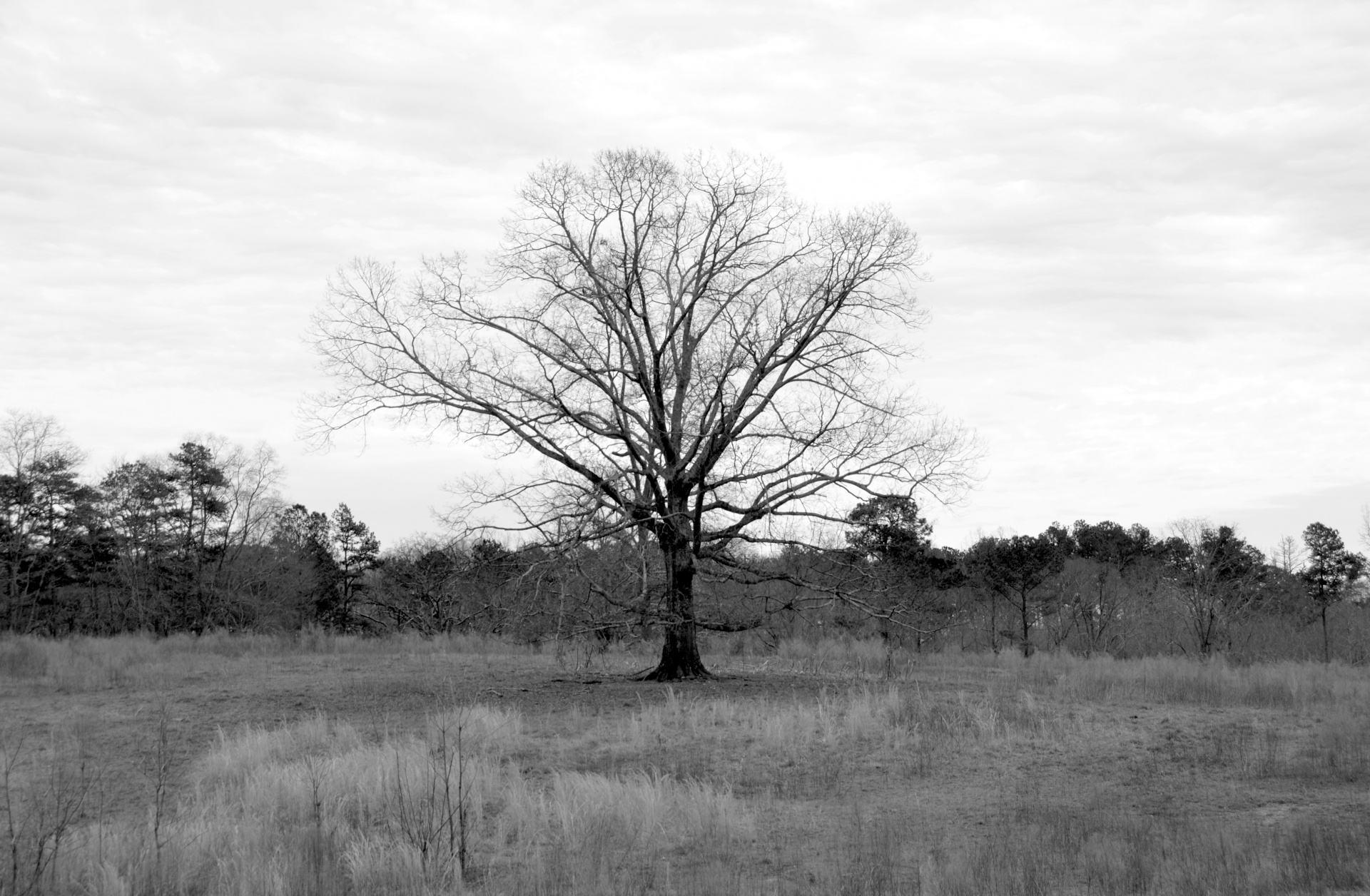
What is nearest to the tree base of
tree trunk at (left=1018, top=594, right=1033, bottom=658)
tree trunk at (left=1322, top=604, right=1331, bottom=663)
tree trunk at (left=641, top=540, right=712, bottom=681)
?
tree trunk at (left=641, top=540, right=712, bottom=681)

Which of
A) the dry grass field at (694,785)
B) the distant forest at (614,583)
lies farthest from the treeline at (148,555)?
the dry grass field at (694,785)

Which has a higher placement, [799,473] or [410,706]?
[799,473]

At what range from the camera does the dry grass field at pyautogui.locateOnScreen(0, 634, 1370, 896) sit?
8516 mm

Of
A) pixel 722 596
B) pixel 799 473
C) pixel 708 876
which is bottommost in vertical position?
pixel 708 876

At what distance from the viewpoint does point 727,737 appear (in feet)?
49.0

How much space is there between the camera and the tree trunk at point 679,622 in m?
20.9

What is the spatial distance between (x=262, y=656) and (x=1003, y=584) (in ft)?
81.5

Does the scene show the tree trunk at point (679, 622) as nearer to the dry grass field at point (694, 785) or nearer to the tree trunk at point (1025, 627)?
the dry grass field at point (694, 785)

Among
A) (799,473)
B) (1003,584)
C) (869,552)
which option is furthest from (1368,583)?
(799,473)

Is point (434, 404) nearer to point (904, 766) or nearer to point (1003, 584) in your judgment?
point (904, 766)

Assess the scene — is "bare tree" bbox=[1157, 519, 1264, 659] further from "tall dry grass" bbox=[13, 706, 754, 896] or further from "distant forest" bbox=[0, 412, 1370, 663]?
"tall dry grass" bbox=[13, 706, 754, 896]

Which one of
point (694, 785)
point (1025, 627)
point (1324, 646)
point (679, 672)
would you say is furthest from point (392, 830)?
point (1324, 646)

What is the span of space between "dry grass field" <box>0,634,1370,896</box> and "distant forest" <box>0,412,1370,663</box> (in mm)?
1952

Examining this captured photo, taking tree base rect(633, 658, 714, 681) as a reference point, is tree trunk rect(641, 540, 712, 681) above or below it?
above
